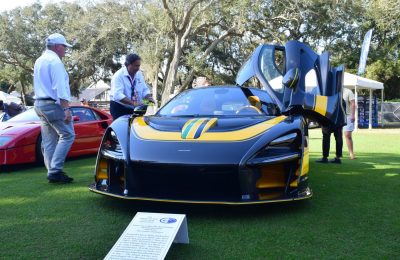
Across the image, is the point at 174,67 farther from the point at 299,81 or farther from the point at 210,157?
the point at 210,157

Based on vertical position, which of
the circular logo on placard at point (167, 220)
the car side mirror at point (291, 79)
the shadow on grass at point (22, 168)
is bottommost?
the shadow on grass at point (22, 168)

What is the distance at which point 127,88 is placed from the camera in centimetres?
585

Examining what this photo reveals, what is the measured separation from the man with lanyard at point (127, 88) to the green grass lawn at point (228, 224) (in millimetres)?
1251

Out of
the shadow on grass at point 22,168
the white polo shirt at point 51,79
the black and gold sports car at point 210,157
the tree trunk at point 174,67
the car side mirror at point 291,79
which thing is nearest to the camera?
the black and gold sports car at point 210,157

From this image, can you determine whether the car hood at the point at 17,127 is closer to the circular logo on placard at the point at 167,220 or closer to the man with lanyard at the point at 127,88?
the man with lanyard at the point at 127,88

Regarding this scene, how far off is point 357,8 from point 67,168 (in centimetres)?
2419

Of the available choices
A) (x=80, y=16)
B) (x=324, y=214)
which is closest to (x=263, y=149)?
(x=324, y=214)

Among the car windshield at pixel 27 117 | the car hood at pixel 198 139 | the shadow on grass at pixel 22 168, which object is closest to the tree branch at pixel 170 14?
the car windshield at pixel 27 117

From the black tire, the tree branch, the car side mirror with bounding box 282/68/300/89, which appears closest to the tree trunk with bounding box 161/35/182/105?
the tree branch

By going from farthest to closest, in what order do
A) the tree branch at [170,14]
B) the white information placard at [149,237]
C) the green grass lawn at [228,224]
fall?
1. the tree branch at [170,14]
2. the green grass lawn at [228,224]
3. the white information placard at [149,237]

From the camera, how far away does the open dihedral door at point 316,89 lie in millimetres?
4605

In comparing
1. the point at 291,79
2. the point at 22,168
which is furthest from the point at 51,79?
the point at 291,79

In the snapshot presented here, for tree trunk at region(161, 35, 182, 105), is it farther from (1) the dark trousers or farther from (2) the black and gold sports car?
(2) the black and gold sports car

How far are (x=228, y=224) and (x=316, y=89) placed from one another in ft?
8.71
